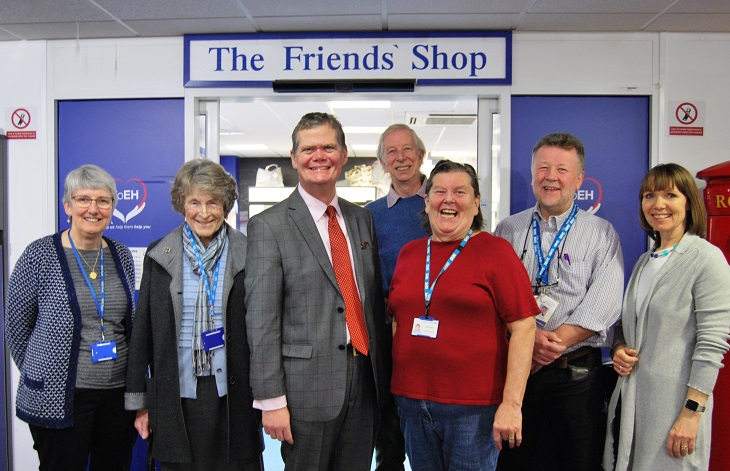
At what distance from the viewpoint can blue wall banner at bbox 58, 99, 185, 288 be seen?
10.6 ft

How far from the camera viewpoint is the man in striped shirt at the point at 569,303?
2.00 m

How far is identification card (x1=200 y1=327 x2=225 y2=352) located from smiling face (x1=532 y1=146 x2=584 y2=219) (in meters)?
1.43

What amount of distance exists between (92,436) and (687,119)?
3652 millimetres

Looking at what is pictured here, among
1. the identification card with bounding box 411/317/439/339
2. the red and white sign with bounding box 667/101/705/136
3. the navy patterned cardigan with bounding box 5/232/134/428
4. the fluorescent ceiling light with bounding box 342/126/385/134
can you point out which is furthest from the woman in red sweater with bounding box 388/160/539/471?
the fluorescent ceiling light with bounding box 342/126/385/134

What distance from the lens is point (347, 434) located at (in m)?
1.83

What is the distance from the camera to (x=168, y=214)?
3.27 m

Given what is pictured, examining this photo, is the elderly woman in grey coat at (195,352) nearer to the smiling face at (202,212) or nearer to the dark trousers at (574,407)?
the smiling face at (202,212)

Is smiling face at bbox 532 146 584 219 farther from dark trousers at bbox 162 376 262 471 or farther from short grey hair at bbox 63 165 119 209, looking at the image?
short grey hair at bbox 63 165 119 209

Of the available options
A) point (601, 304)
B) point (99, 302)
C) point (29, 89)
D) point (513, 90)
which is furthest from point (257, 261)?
point (29, 89)

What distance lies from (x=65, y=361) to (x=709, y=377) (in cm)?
244

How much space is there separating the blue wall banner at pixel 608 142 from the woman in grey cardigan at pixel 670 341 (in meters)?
1.10

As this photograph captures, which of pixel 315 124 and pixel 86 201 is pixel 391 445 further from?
pixel 86 201

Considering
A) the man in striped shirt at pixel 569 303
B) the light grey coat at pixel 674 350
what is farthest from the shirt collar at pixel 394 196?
the light grey coat at pixel 674 350

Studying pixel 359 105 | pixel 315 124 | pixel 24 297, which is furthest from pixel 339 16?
pixel 359 105
